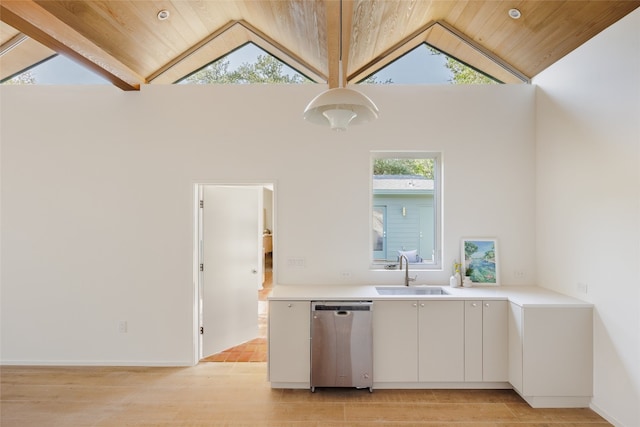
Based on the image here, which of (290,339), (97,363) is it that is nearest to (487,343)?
(290,339)

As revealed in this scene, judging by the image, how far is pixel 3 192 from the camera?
3.52 m

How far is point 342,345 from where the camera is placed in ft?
9.56

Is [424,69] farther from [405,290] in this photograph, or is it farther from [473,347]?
[473,347]

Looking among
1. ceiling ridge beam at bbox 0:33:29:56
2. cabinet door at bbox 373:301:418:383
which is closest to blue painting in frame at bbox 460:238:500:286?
cabinet door at bbox 373:301:418:383

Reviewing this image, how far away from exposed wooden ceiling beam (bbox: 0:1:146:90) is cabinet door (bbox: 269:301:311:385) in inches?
103

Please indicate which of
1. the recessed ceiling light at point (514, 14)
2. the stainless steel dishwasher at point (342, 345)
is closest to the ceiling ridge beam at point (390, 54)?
the recessed ceiling light at point (514, 14)

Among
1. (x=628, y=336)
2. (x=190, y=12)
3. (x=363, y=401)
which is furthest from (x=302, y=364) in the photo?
(x=190, y=12)

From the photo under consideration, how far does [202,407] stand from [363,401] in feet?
4.37

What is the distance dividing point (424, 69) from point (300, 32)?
137 cm

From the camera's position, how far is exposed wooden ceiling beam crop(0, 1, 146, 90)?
7.62 feet

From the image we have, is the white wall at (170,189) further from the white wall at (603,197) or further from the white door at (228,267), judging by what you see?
the white wall at (603,197)

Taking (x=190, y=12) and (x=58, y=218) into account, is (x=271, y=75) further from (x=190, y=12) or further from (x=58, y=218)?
(x=58, y=218)

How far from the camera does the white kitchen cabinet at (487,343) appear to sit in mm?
2910

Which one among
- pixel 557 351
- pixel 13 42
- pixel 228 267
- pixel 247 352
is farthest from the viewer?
pixel 228 267
